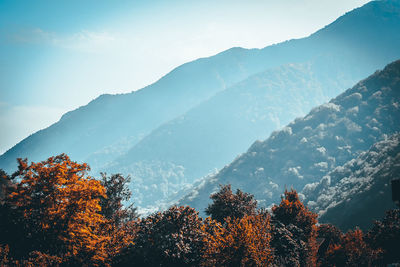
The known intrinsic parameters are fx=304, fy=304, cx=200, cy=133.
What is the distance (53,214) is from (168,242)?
836cm

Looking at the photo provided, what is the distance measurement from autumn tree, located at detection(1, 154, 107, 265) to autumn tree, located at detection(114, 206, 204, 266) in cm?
254

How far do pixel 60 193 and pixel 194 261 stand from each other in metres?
11.2

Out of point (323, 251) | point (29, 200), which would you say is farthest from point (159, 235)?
point (323, 251)

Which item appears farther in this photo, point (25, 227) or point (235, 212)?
point (235, 212)

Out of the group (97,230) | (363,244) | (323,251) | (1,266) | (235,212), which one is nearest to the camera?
(1,266)

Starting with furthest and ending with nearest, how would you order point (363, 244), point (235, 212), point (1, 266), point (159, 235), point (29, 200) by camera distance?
point (363, 244) < point (235, 212) < point (159, 235) < point (29, 200) < point (1, 266)

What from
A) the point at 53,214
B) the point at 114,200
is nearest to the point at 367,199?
the point at 114,200

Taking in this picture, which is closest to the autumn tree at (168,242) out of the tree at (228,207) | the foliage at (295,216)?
the tree at (228,207)

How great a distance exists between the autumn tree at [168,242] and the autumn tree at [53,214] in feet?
8.34

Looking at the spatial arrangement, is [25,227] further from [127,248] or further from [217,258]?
[217,258]

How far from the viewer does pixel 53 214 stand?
21203 millimetres

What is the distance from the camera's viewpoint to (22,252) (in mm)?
22391

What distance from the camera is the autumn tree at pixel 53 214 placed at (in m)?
21.5

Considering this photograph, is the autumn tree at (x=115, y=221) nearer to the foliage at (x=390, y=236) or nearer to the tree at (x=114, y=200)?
the tree at (x=114, y=200)
